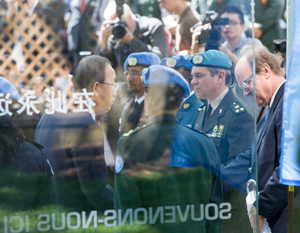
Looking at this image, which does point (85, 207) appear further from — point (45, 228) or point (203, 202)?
point (203, 202)

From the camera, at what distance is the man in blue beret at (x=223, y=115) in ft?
6.31

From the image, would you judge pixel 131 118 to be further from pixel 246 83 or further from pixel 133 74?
pixel 246 83

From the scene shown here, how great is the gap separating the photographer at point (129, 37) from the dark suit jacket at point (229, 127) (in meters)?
0.42

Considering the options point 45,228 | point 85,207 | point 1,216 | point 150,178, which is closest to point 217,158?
Answer: point 150,178

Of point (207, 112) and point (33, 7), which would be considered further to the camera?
point (207, 112)

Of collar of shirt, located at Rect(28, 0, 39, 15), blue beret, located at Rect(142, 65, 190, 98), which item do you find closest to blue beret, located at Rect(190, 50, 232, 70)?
blue beret, located at Rect(142, 65, 190, 98)

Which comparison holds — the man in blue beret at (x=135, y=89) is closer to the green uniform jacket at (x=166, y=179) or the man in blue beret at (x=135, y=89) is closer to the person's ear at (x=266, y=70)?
the green uniform jacket at (x=166, y=179)

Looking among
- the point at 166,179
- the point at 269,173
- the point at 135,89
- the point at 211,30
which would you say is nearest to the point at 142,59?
the point at 135,89

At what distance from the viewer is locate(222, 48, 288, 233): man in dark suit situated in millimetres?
1953

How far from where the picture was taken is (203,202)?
1932 mm

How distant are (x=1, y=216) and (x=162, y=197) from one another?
0.80m

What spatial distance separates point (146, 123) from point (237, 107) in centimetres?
51

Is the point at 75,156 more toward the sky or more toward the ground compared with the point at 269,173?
more toward the sky

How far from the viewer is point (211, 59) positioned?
192cm
